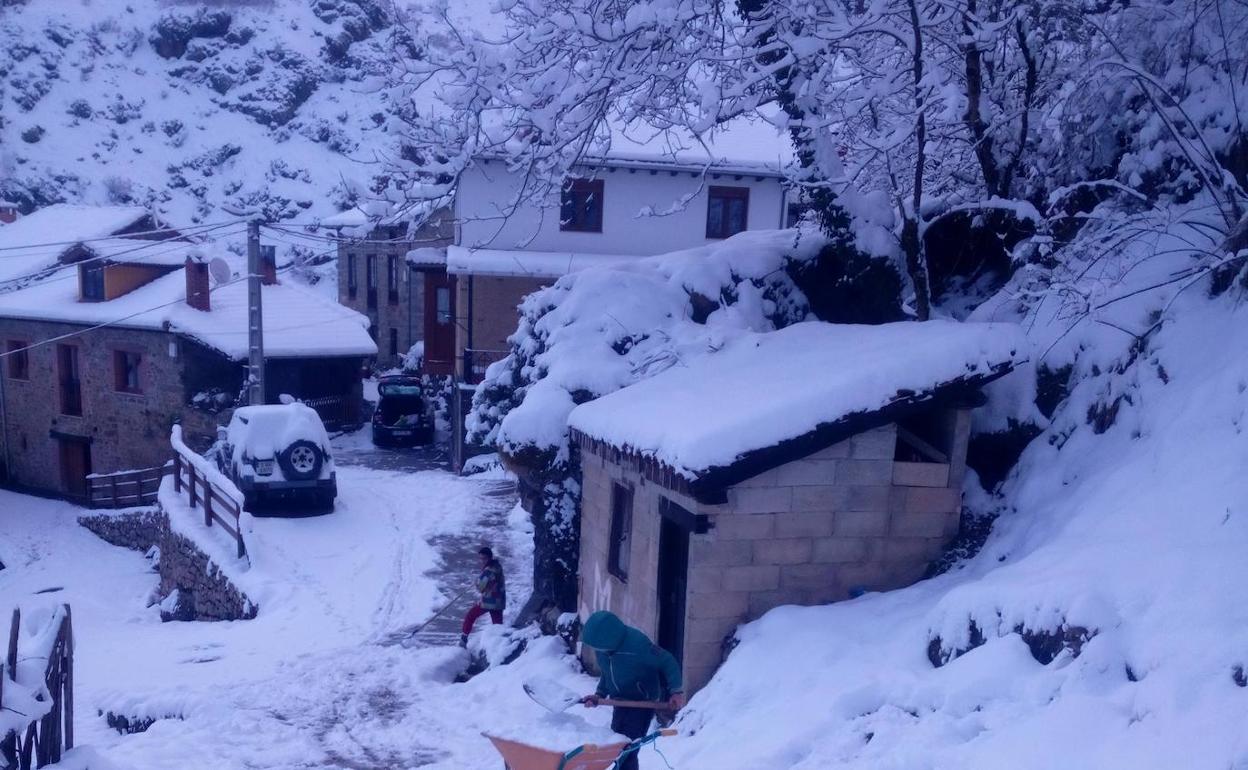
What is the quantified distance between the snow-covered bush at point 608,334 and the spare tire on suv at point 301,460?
6.66 m

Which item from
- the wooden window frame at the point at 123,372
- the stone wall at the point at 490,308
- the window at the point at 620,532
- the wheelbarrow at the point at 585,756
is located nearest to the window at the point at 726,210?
the stone wall at the point at 490,308

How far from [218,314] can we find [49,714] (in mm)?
20834

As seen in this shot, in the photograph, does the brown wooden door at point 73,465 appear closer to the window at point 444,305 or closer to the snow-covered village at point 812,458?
the window at point 444,305

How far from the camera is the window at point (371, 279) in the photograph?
40469 mm

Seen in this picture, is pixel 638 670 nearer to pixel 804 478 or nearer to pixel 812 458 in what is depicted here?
pixel 804 478

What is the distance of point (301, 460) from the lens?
16.7 m

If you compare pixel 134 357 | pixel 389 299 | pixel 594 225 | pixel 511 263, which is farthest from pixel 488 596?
pixel 389 299

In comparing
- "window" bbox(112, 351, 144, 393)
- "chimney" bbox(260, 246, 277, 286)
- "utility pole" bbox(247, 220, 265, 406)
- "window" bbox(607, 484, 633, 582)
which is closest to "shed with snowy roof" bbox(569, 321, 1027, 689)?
"window" bbox(607, 484, 633, 582)

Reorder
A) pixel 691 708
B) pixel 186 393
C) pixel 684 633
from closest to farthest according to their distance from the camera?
pixel 691 708, pixel 684 633, pixel 186 393

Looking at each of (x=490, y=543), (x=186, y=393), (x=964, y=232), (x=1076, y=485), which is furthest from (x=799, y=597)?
(x=186, y=393)

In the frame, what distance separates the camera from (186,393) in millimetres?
24406

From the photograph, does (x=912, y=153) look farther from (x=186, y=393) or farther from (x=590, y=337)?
(x=186, y=393)

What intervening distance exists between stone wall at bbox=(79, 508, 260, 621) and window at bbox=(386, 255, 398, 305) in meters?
19.6

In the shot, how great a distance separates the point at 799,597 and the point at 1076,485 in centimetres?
225
